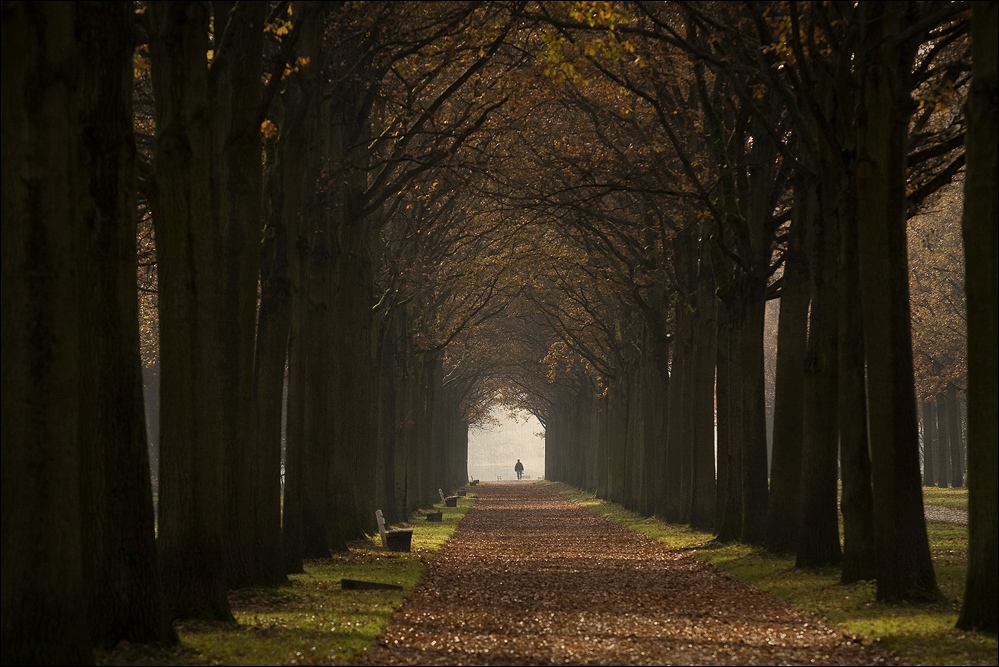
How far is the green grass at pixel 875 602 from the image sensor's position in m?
11.9

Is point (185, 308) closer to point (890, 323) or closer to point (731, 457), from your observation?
point (890, 323)

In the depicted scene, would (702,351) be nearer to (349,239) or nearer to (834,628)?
(349,239)

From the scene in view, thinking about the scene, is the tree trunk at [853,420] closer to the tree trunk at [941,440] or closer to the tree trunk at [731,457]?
the tree trunk at [731,457]

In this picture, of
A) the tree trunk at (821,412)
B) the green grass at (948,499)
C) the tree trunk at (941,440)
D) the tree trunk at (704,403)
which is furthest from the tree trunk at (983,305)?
the tree trunk at (941,440)

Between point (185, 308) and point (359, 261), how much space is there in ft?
48.0

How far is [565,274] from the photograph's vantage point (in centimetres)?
4531

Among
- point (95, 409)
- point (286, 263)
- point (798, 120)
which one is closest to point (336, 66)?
point (286, 263)

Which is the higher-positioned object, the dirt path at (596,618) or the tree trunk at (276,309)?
the tree trunk at (276,309)

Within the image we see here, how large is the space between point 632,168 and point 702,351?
219 inches

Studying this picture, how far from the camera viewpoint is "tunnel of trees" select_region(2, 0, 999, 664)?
34.0ft

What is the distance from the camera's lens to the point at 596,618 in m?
15.8

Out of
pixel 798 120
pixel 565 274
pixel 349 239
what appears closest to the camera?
pixel 798 120

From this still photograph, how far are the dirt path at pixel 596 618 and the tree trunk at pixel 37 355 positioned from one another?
2.95 m

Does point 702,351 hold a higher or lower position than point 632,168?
lower
